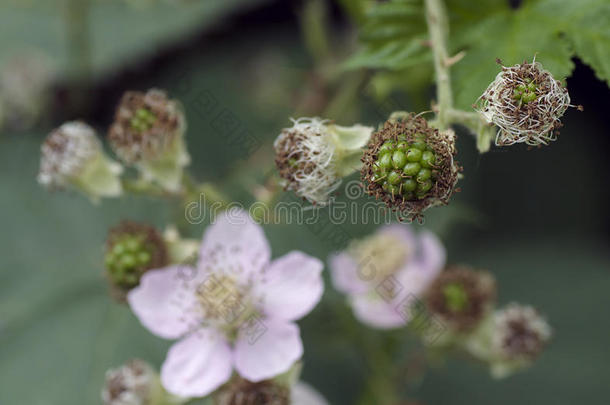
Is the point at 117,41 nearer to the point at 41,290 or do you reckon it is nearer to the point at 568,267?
the point at 41,290

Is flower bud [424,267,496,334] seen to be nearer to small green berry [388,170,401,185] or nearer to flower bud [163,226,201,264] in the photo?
flower bud [163,226,201,264]

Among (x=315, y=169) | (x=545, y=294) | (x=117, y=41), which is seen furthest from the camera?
(x=117, y=41)

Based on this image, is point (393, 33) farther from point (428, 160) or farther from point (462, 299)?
point (462, 299)

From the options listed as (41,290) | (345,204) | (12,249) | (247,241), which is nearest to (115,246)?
(247,241)

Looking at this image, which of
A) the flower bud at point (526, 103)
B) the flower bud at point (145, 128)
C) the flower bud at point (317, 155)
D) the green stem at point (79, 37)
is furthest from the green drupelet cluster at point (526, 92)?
the green stem at point (79, 37)

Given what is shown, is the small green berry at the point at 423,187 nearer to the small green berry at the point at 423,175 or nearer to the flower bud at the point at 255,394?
the small green berry at the point at 423,175

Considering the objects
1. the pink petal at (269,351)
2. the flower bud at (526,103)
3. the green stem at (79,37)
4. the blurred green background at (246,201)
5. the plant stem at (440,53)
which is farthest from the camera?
the green stem at (79,37)
